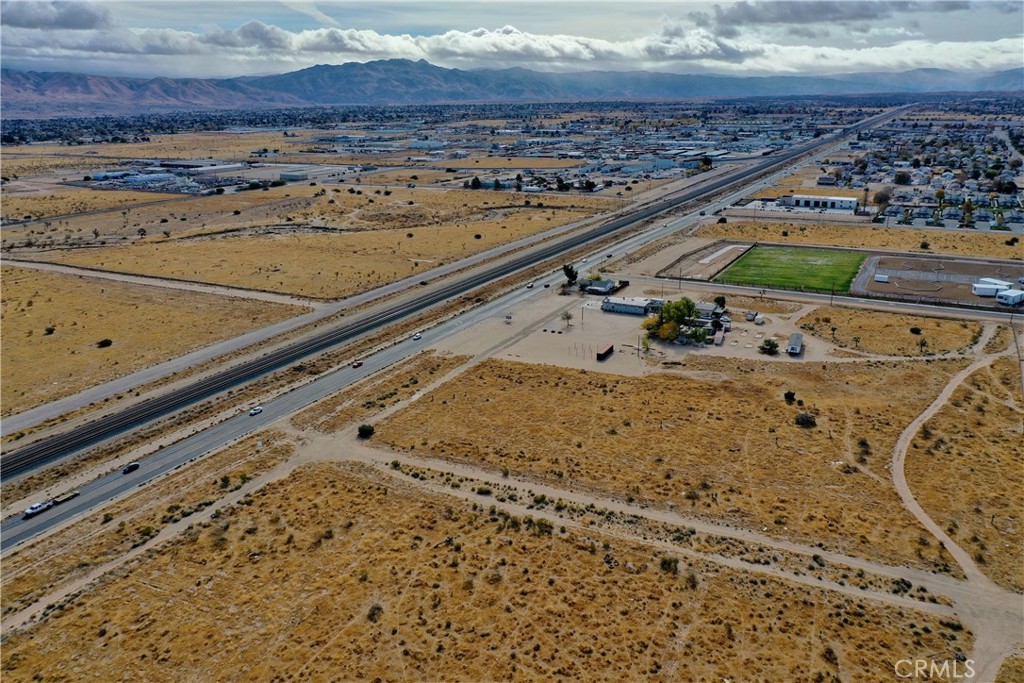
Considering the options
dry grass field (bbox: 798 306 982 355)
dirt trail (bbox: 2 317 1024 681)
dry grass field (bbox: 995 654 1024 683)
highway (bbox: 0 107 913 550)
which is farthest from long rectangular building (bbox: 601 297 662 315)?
dry grass field (bbox: 995 654 1024 683)

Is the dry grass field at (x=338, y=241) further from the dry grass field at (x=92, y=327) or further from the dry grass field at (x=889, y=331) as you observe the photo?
the dry grass field at (x=889, y=331)

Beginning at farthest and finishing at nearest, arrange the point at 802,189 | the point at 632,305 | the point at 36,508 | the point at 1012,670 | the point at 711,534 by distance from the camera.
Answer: the point at 802,189 < the point at 632,305 < the point at 36,508 < the point at 711,534 < the point at 1012,670

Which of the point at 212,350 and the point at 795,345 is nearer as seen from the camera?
the point at 795,345

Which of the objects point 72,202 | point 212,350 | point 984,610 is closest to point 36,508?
point 212,350

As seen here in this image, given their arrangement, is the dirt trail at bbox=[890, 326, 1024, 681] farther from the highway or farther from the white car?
the white car

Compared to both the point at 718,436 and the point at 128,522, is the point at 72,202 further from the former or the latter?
the point at 718,436

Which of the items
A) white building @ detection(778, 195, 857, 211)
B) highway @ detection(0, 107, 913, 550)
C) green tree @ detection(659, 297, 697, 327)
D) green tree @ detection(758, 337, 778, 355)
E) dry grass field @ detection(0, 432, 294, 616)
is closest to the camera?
dry grass field @ detection(0, 432, 294, 616)

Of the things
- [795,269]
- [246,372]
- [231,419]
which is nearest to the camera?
[231,419]
